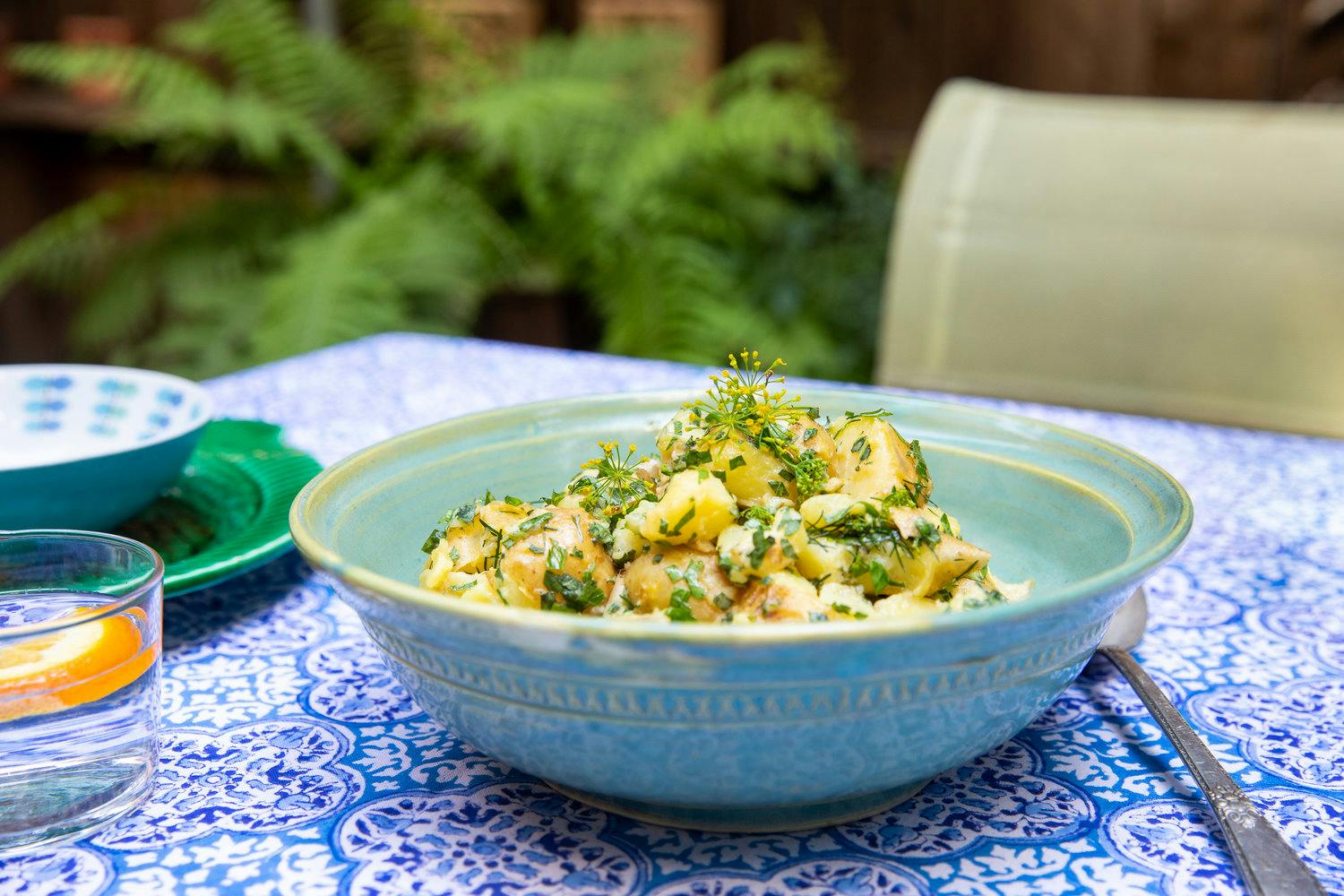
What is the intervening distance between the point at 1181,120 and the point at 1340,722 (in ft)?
4.02

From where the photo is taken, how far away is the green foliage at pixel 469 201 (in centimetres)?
315

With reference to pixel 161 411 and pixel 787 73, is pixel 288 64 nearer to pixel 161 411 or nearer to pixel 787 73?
pixel 787 73

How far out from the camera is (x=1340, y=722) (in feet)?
2.23

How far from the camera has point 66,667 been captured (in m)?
0.56

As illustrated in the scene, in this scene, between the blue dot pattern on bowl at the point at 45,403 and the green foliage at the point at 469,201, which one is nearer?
the blue dot pattern on bowl at the point at 45,403

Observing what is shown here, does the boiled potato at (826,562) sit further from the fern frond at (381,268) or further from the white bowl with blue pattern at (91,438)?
the fern frond at (381,268)

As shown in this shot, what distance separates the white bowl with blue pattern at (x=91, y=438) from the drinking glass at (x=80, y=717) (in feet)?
0.66

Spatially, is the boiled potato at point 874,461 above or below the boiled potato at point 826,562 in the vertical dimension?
above

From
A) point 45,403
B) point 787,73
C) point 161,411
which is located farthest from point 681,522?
point 787,73

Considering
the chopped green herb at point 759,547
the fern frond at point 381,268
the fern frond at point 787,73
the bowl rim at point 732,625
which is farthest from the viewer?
the fern frond at point 787,73

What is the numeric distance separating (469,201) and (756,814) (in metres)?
3.05

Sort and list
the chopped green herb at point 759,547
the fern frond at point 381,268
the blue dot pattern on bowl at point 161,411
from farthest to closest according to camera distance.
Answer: the fern frond at point 381,268 < the blue dot pattern on bowl at point 161,411 < the chopped green herb at point 759,547

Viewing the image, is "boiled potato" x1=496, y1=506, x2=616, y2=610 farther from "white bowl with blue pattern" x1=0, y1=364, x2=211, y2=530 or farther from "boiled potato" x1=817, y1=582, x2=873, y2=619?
"white bowl with blue pattern" x1=0, y1=364, x2=211, y2=530

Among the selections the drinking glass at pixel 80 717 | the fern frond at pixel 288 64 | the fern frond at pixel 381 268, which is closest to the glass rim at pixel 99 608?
the drinking glass at pixel 80 717
